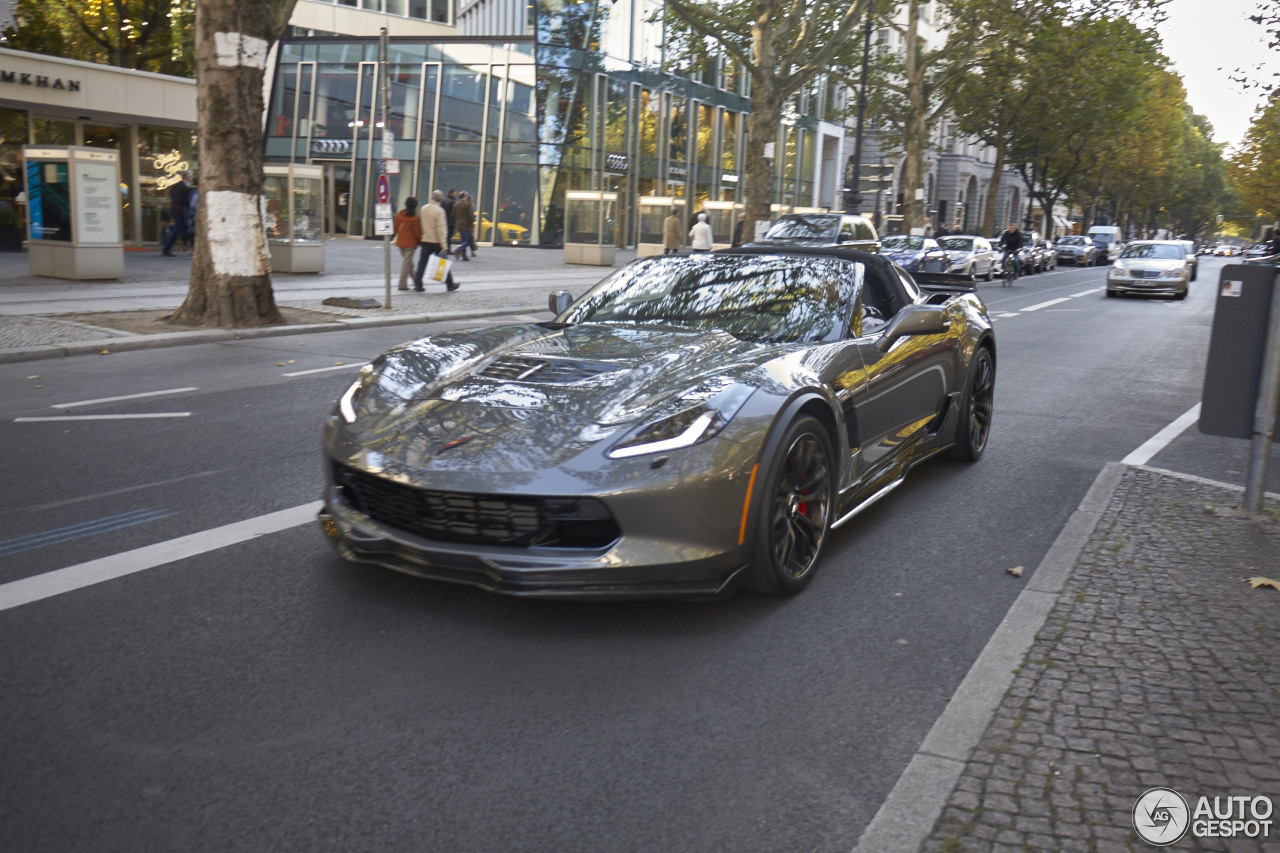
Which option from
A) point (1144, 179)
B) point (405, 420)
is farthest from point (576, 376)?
point (1144, 179)

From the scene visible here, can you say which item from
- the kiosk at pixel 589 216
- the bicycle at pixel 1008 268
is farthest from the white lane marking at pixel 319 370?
the bicycle at pixel 1008 268

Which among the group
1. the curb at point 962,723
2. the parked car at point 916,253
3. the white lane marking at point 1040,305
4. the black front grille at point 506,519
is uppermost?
the parked car at point 916,253

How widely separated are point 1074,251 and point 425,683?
56.8m

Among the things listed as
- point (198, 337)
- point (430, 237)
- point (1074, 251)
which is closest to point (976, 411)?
point (198, 337)

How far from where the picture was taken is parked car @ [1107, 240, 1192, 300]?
2811cm

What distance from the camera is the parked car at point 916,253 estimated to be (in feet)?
85.7

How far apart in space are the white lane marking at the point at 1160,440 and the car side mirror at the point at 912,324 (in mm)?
2263

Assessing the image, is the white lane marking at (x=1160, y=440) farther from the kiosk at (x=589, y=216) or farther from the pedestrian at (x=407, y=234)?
the kiosk at (x=589, y=216)

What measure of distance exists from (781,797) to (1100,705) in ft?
3.88

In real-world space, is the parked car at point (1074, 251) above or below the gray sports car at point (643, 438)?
above

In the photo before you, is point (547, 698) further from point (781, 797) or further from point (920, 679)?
point (920, 679)

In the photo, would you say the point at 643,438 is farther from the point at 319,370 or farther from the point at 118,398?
the point at 319,370

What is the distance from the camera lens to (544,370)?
448 centimetres

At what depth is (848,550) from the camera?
5051 millimetres
